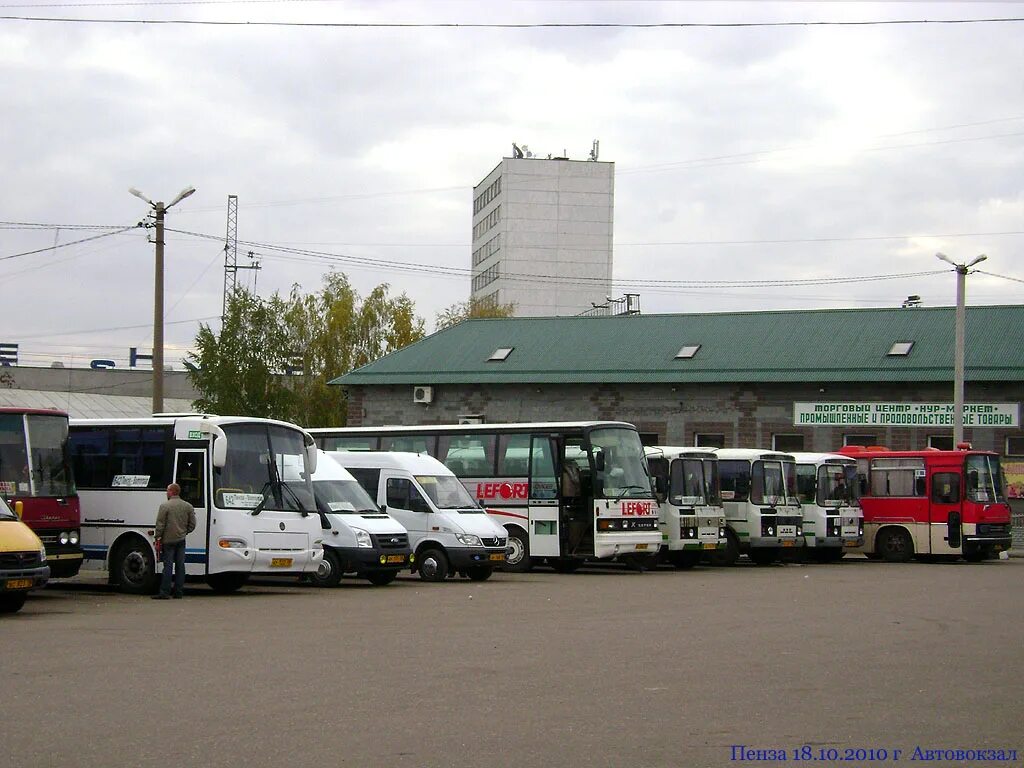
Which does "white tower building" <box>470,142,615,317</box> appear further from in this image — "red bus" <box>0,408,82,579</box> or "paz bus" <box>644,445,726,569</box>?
"red bus" <box>0,408,82,579</box>

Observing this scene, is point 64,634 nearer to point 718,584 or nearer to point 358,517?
point 358,517

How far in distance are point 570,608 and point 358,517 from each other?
5.97 metres

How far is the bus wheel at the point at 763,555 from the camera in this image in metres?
34.0

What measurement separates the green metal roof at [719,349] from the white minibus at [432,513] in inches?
1012

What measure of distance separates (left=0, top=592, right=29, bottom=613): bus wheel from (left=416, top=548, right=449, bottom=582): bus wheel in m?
9.47

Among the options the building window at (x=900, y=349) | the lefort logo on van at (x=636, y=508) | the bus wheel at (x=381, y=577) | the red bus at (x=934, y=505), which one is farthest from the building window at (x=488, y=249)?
the bus wheel at (x=381, y=577)

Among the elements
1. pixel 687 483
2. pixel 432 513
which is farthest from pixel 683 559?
pixel 432 513

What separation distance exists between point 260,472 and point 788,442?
1245 inches

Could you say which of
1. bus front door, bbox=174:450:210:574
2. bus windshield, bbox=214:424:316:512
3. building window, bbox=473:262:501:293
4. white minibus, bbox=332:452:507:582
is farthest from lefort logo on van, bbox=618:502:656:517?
building window, bbox=473:262:501:293

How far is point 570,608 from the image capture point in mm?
19062

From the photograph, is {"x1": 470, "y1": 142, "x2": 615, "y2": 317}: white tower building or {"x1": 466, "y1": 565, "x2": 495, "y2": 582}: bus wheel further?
{"x1": 470, "y1": 142, "x2": 615, "y2": 317}: white tower building

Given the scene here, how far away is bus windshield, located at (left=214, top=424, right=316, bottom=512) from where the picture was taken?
842 inches

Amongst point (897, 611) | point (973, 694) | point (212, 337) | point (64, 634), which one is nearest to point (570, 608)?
point (897, 611)

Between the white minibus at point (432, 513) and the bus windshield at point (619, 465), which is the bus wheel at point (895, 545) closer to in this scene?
the bus windshield at point (619, 465)
